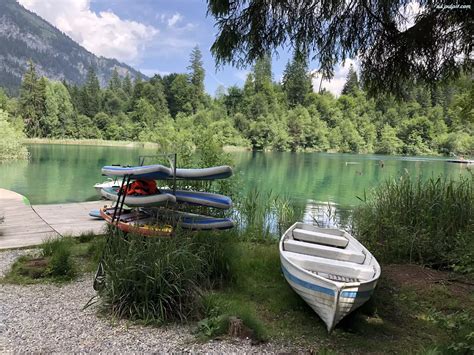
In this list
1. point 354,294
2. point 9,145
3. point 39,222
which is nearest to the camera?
point 354,294

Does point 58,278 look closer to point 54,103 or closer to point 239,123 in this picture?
point 239,123

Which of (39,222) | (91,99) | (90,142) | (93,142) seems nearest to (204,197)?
(39,222)

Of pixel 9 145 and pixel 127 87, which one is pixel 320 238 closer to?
pixel 9 145

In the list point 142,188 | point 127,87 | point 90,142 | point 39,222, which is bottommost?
point 90,142

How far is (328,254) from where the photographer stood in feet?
14.4

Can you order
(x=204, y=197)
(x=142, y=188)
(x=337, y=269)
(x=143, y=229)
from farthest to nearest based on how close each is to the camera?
(x=204, y=197)
(x=142, y=188)
(x=143, y=229)
(x=337, y=269)

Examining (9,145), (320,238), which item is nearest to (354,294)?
(320,238)

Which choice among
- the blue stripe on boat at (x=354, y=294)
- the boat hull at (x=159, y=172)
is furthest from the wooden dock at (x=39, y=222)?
the blue stripe on boat at (x=354, y=294)

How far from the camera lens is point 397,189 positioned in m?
6.25

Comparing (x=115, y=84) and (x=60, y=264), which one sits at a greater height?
(x=115, y=84)

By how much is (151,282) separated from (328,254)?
2018 mm

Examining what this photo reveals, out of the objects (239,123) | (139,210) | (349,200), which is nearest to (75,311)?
(139,210)

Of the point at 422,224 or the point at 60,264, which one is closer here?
the point at 60,264

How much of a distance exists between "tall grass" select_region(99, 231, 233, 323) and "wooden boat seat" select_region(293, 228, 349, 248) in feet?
5.97
